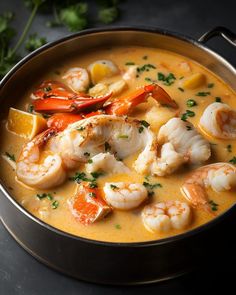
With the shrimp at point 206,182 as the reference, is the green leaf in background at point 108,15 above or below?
above

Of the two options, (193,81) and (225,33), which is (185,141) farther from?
(225,33)

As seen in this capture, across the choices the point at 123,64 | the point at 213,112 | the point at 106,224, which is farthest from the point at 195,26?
the point at 106,224

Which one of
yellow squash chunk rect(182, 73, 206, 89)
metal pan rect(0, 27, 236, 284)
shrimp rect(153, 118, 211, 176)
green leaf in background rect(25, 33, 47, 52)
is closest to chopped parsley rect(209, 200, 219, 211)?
metal pan rect(0, 27, 236, 284)

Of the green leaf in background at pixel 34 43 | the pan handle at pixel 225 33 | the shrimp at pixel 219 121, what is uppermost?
the green leaf in background at pixel 34 43

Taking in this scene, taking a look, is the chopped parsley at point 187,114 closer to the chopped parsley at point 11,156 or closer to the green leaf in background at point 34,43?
the chopped parsley at point 11,156

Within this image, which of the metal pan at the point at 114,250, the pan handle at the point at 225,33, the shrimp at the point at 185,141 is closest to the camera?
the metal pan at the point at 114,250

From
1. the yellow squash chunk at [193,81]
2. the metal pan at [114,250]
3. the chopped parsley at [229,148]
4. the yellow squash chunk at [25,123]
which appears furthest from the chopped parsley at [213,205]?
the yellow squash chunk at [25,123]

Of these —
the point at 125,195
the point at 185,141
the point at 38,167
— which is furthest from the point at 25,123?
the point at 185,141

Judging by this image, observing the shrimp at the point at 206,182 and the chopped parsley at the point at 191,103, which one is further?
the chopped parsley at the point at 191,103
